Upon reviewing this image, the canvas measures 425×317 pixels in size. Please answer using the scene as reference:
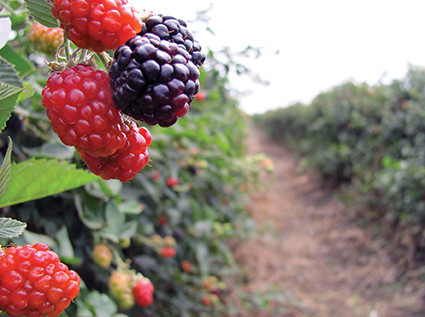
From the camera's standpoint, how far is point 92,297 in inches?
31.4

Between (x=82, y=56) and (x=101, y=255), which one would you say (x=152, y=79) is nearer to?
(x=82, y=56)

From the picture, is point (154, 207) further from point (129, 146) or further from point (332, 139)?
point (332, 139)

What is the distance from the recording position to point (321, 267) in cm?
333

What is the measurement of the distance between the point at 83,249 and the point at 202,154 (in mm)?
1254

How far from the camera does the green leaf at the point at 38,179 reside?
519 millimetres

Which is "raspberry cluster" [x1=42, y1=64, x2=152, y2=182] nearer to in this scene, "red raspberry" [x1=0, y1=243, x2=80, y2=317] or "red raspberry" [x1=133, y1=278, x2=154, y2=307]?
"red raspberry" [x1=0, y1=243, x2=80, y2=317]

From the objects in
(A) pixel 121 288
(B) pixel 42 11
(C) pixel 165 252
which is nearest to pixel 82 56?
(B) pixel 42 11

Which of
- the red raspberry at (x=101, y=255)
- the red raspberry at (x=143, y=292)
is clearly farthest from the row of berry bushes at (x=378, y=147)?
the red raspberry at (x=101, y=255)

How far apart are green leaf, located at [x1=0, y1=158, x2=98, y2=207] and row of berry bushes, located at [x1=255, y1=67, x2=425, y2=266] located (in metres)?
3.05

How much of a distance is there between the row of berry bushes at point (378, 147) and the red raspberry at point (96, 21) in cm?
314

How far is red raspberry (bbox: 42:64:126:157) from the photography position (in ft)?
1.15

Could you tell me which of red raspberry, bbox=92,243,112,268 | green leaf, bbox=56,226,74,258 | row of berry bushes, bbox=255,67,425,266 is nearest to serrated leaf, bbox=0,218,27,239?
green leaf, bbox=56,226,74,258

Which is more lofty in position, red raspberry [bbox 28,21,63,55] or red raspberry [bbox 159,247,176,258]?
red raspberry [bbox 28,21,63,55]

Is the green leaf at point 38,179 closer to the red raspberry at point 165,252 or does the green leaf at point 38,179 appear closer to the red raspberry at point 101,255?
the red raspberry at point 101,255
